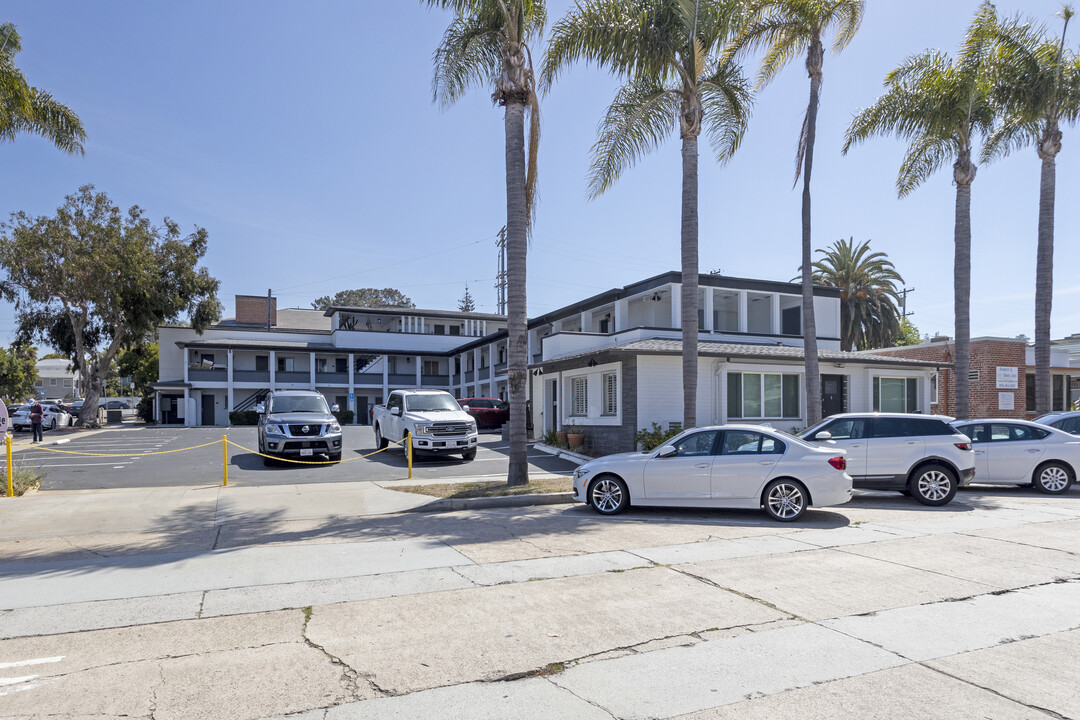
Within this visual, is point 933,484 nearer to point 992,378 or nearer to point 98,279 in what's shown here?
point 992,378

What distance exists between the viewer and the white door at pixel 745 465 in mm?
10672

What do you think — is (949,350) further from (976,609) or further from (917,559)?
(976,609)

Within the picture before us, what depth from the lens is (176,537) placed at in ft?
31.8

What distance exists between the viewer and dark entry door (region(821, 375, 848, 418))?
23658 mm

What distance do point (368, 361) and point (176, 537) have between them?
139 ft

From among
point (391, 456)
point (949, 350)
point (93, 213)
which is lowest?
point (391, 456)

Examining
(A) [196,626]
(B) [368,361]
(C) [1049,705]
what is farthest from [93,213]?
(C) [1049,705]

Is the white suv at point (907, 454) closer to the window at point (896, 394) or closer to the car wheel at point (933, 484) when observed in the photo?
the car wheel at point (933, 484)

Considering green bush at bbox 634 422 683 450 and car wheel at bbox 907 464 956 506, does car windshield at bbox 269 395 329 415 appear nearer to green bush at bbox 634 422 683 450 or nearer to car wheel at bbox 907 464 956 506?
green bush at bbox 634 422 683 450

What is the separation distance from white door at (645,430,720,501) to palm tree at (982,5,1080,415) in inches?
570

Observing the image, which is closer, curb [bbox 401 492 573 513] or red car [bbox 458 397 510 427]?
curb [bbox 401 492 573 513]

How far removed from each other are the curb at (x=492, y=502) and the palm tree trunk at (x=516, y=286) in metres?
1.27

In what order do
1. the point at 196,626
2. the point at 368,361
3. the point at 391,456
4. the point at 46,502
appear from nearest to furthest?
the point at 196,626 → the point at 46,502 → the point at 391,456 → the point at 368,361

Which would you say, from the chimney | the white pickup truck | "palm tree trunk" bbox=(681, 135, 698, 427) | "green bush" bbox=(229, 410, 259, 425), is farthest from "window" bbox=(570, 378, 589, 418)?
the chimney
